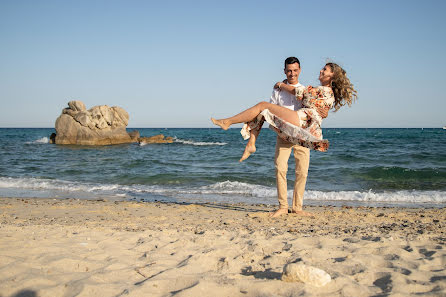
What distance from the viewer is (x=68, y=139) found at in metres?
27.3

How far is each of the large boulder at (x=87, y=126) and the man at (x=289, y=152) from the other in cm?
2411

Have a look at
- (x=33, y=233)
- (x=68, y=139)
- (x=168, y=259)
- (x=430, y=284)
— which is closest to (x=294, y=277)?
(x=430, y=284)

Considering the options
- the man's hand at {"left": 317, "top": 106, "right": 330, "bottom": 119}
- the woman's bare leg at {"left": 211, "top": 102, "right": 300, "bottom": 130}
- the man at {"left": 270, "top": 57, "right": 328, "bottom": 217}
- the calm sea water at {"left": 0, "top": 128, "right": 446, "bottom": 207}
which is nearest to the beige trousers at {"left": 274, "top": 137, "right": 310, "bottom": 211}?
the man at {"left": 270, "top": 57, "right": 328, "bottom": 217}

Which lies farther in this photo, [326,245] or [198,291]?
[326,245]

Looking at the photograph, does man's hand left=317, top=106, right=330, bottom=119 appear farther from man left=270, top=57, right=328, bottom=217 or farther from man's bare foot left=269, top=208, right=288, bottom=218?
man's bare foot left=269, top=208, right=288, bottom=218

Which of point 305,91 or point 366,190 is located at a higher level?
point 305,91

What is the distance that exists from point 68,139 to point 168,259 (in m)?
26.7

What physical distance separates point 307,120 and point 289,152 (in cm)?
59

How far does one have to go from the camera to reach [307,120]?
5.11 m

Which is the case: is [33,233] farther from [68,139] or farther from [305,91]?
[68,139]

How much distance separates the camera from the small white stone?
247 cm

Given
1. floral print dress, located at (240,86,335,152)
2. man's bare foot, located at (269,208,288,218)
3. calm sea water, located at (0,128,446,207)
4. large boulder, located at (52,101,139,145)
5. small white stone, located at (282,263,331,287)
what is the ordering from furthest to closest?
1. large boulder, located at (52,101,139,145)
2. calm sea water, located at (0,128,446,207)
3. man's bare foot, located at (269,208,288,218)
4. floral print dress, located at (240,86,335,152)
5. small white stone, located at (282,263,331,287)

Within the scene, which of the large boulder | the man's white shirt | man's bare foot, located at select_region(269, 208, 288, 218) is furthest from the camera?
the large boulder

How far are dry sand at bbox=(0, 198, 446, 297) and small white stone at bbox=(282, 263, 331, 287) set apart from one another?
5cm
